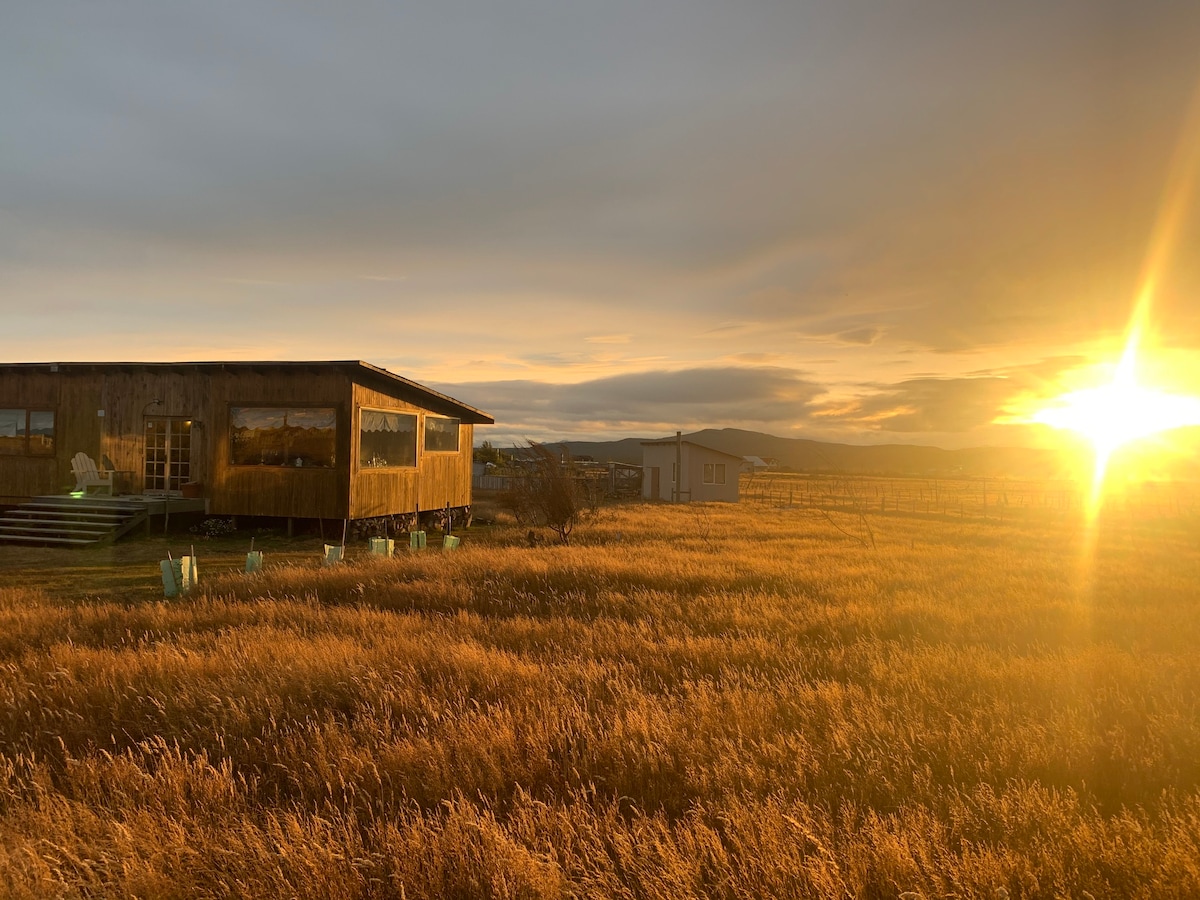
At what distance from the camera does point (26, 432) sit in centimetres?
1912

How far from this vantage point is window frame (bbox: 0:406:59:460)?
18.9 metres

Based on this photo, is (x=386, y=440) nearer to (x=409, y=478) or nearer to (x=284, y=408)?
(x=409, y=478)

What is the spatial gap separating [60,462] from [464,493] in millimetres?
11299

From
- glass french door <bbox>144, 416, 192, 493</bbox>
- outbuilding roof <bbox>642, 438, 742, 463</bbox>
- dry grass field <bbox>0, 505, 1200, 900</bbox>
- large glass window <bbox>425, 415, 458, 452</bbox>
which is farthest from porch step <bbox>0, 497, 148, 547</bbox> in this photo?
outbuilding roof <bbox>642, 438, 742, 463</bbox>

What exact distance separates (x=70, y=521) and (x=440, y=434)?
9.75 metres

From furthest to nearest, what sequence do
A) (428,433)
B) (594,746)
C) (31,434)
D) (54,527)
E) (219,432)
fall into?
(428,433), (31,434), (219,432), (54,527), (594,746)

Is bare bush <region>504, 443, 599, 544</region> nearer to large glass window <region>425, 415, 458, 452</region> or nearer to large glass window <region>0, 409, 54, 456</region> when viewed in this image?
large glass window <region>425, 415, 458, 452</region>

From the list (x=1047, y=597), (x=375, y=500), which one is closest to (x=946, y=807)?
(x=1047, y=597)

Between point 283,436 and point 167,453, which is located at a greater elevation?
point 283,436

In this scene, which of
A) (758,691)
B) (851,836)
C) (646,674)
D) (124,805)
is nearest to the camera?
(851,836)

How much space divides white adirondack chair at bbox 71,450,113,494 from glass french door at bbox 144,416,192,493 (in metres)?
0.85

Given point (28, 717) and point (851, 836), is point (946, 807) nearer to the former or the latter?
point (851, 836)

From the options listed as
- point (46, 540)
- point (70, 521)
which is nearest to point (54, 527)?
point (70, 521)

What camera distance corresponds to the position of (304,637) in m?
7.20
